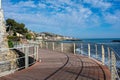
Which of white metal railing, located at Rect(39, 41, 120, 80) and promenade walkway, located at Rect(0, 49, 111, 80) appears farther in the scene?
promenade walkway, located at Rect(0, 49, 111, 80)

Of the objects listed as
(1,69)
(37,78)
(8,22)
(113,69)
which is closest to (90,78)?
(113,69)

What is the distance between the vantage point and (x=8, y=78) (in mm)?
7305

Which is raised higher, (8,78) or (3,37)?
(3,37)

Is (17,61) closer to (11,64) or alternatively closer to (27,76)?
(11,64)

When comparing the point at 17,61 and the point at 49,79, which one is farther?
the point at 17,61

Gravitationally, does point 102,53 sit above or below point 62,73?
above

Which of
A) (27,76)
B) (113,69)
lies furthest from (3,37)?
(113,69)

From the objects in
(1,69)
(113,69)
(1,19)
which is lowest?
(1,69)

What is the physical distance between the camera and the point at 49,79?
7035 millimetres

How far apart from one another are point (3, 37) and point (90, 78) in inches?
388

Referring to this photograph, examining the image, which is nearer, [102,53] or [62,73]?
[62,73]

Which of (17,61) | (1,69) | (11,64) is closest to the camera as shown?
(1,69)

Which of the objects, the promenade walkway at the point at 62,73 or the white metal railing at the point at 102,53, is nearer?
the white metal railing at the point at 102,53

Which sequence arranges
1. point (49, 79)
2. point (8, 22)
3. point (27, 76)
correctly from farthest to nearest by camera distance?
point (8, 22) < point (27, 76) < point (49, 79)
